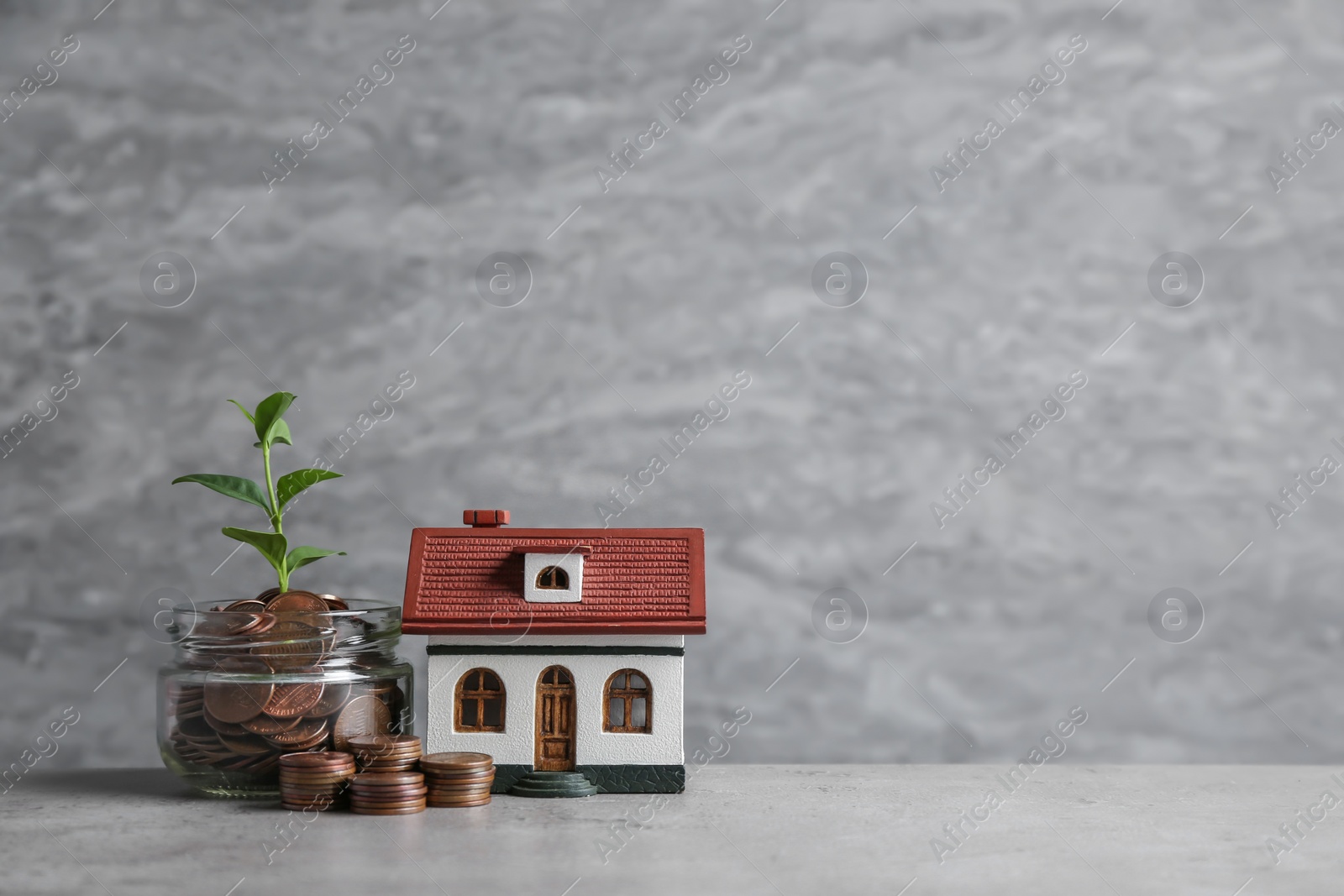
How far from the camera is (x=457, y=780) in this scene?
1657 mm

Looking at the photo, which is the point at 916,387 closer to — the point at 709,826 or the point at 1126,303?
the point at 1126,303

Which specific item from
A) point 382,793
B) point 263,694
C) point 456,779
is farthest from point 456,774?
point 263,694

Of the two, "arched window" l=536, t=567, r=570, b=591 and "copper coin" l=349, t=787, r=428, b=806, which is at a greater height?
"arched window" l=536, t=567, r=570, b=591

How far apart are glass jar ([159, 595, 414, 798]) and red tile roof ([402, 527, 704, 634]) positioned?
0.42 feet

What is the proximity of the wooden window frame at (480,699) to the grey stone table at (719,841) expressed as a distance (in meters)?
0.12

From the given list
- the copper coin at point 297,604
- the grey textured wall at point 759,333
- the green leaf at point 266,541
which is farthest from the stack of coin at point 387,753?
the grey textured wall at point 759,333

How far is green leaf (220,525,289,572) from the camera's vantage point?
1.76 m

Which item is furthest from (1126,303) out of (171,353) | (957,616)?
(171,353)

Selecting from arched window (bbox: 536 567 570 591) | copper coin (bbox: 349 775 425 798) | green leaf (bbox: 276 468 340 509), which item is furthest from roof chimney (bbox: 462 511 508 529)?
copper coin (bbox: 349 775 425 798)

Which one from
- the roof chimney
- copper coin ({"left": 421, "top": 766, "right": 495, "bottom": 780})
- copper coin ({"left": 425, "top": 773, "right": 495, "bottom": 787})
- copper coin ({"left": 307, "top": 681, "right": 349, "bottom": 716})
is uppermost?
the roof chimney

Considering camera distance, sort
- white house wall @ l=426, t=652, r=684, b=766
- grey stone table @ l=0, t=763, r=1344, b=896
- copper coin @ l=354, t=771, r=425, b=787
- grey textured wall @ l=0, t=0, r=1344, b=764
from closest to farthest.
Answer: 1. grey stone table @ l=0, t=763, r=1344, b=896
2. copper coin @ l=354, t=771, r=425, b=787
3. white house wall @ l=426, t=652, r=684, b=766
4. grey textured wall @ l=0, t=0, r=1344, b=764

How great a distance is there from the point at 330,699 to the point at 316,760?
0.10 m

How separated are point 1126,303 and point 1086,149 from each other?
33 cm

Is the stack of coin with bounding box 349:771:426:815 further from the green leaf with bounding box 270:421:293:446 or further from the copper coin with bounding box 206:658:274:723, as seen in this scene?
the green leaf with bounding box 270:421:293:446
